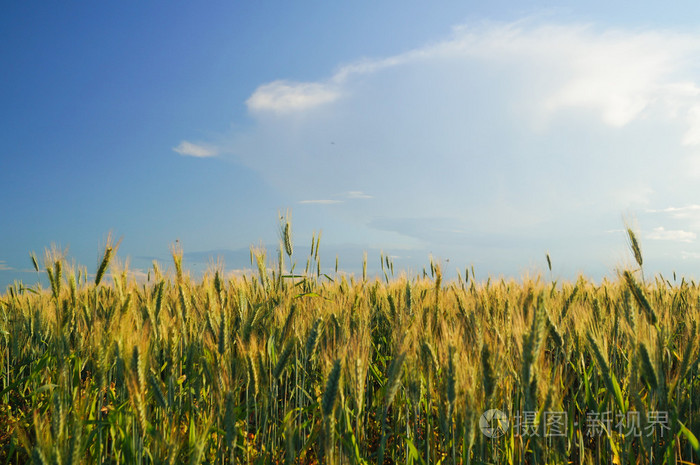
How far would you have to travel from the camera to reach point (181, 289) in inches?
102

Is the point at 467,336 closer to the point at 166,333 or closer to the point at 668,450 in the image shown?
the point at 668,450

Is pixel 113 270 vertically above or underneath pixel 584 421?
above

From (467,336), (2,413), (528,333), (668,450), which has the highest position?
(528,333)

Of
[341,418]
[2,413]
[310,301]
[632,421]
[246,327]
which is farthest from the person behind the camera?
[310,301]

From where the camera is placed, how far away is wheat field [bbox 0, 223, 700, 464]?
4.95ft

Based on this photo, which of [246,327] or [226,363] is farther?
[246,327]

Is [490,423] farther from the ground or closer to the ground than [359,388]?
closer to the ground

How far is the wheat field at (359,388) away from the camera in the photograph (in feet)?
4.95

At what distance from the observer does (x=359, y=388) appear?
5.06 feet

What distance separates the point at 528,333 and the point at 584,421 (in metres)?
1.49

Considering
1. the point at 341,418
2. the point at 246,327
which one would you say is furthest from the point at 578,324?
the point at 246,327
